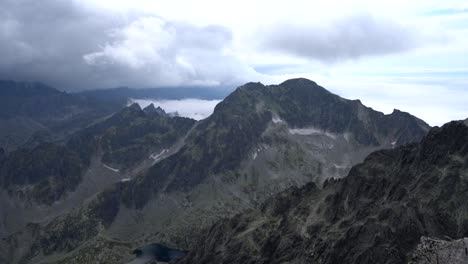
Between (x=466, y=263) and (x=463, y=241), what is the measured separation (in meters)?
3.79

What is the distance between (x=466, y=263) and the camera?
6812 cm

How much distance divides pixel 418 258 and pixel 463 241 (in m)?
6.72

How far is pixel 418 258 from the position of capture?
7131 centimetres

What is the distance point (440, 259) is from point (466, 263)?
130 inches

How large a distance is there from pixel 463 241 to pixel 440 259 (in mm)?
4863

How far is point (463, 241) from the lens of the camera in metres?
70.9

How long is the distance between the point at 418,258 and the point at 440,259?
3.15 meters

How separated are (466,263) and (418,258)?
6.23 metres
